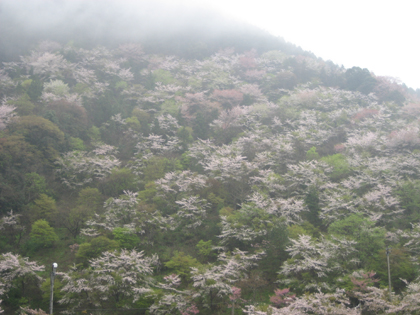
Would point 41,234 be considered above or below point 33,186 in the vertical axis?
below

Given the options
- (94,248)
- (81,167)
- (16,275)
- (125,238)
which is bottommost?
(16,275)

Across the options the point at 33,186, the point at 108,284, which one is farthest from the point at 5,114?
the point at 108,284

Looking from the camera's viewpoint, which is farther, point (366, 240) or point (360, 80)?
point (360, 80)

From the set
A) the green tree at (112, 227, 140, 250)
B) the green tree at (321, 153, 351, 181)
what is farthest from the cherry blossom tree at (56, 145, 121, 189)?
the green tree at (321, 153, 351, 181)

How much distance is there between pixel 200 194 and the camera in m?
25.0

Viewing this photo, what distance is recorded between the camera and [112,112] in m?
37.4

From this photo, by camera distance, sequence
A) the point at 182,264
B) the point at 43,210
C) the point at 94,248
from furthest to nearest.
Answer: the point at 43,210
the point at 94,248
the point at 182,264

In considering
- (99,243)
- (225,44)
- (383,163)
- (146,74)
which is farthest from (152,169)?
(225,44)

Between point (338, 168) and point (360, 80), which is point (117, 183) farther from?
point (360, 80)

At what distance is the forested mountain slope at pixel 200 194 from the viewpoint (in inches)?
619

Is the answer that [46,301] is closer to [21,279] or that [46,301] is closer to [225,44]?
[21,279]

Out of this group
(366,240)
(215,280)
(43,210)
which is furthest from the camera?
(43,210)

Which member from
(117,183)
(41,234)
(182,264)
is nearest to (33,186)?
(41,234)

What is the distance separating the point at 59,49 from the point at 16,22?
14899mm
